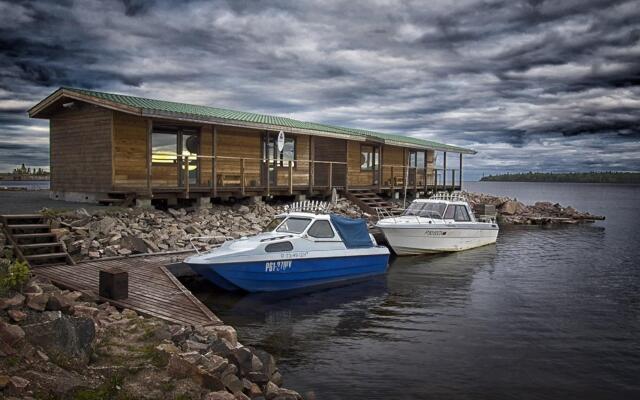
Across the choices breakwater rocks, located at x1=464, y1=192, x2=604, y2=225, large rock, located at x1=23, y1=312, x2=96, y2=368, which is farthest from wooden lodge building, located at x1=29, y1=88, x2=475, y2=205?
breakwater rocks, located at x1=464, y1=192, x2=604, y2=225

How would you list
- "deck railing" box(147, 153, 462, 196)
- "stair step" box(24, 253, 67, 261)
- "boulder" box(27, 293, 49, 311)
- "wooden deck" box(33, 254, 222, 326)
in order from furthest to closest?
"deck railing" box(147, 153, 462, 196)
"stair step" box(24, 253, 67, 261)
"wooden deck" box(33, 254, 222, 326)
"boulder" box(27, 293, 49, 311)

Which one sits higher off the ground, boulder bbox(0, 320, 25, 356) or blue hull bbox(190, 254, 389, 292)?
boulder bbox(0, 320, 25, 356)

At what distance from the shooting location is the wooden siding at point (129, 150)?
18516mm

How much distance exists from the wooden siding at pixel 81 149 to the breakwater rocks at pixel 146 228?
2.59m

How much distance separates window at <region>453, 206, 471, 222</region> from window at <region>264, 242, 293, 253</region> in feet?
34.9

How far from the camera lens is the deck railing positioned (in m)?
20.1

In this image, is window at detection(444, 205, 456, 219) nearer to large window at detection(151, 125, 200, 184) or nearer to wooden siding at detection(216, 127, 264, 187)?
wooden siding at detection(216, 127, 264, 187)

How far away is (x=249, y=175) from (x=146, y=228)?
7.86 meters

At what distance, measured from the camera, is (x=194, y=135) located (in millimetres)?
21391

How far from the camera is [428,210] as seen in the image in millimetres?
21688

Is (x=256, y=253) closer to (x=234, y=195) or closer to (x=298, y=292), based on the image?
(x=298, y=292)

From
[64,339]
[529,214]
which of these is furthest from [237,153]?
[529,214]

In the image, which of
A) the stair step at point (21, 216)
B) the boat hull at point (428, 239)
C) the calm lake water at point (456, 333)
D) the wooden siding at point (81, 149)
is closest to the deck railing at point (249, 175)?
the wooden siding at point (81, 149)

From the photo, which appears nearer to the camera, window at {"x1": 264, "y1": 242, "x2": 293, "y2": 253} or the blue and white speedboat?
the blue and white speedboat
